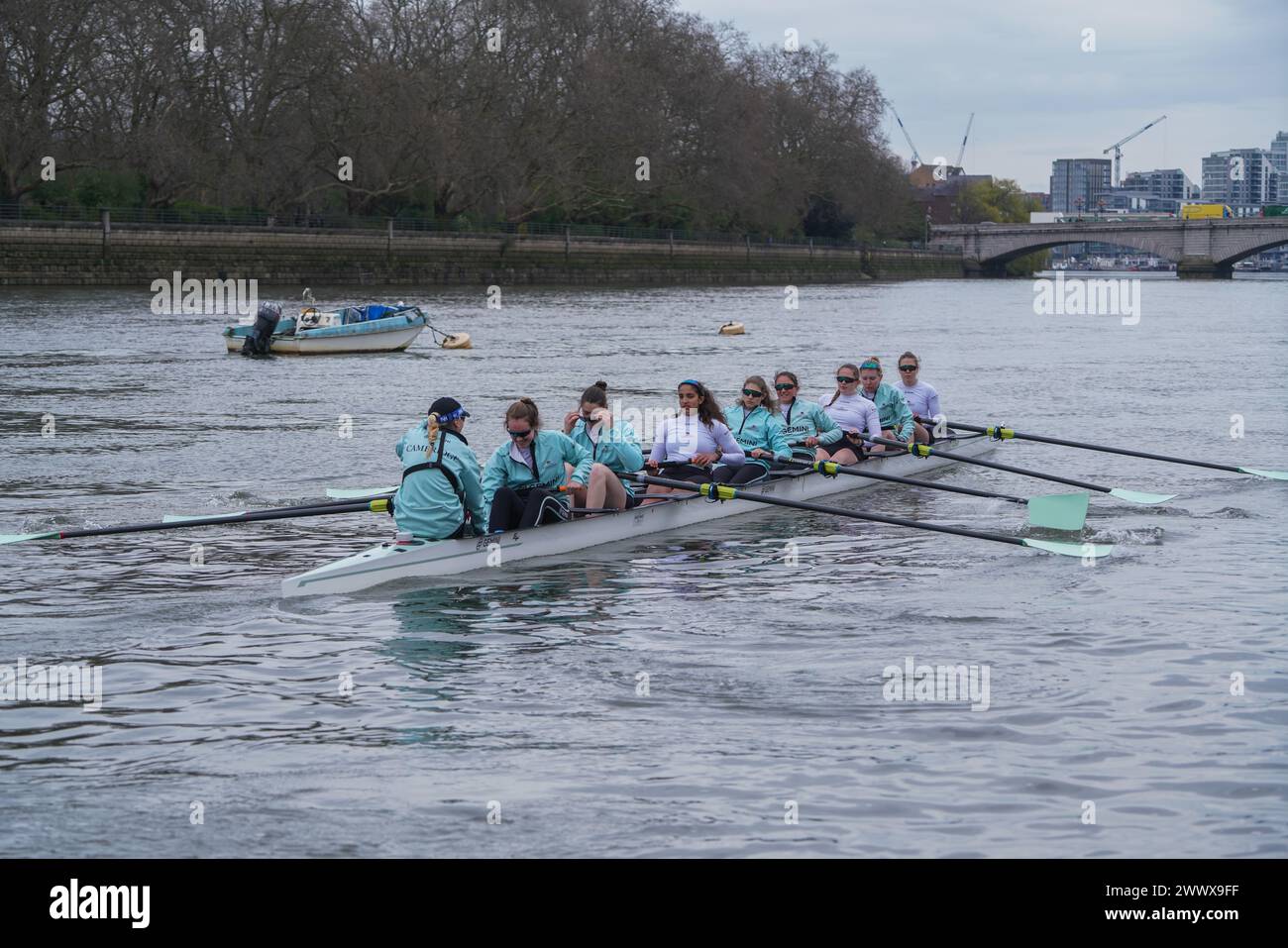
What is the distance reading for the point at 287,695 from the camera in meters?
9.42

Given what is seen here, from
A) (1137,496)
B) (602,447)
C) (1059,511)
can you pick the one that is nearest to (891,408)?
(1137,496)

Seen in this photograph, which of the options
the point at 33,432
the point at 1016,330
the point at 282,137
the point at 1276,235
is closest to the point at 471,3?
the point at 282,137

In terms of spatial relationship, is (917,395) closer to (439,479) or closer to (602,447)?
(602,447)

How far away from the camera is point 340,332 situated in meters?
37.4

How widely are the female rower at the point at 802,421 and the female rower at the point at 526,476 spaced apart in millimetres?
4001

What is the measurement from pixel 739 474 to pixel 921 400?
5.36 m

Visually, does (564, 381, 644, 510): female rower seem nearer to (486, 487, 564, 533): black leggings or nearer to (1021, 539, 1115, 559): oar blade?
(486, 487, 564, 533): black leggings

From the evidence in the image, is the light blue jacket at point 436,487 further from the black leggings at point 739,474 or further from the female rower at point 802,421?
the female rower at point 802,421

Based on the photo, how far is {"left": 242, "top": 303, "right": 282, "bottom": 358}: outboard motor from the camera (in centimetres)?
3547

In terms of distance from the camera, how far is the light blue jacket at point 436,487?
11.8 meters

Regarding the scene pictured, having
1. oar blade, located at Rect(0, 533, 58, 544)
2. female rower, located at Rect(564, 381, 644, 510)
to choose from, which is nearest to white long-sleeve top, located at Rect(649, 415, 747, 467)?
female rower, located at Rect(564, 381, 644, 510)

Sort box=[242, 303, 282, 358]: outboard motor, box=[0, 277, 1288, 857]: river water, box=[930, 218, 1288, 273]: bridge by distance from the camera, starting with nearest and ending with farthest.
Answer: box=[0, 277, 1288, 857]: river water < box=[242, 303, 282, 358]: outboard motor < box=[930, 218, 1288, 273]: bridge
